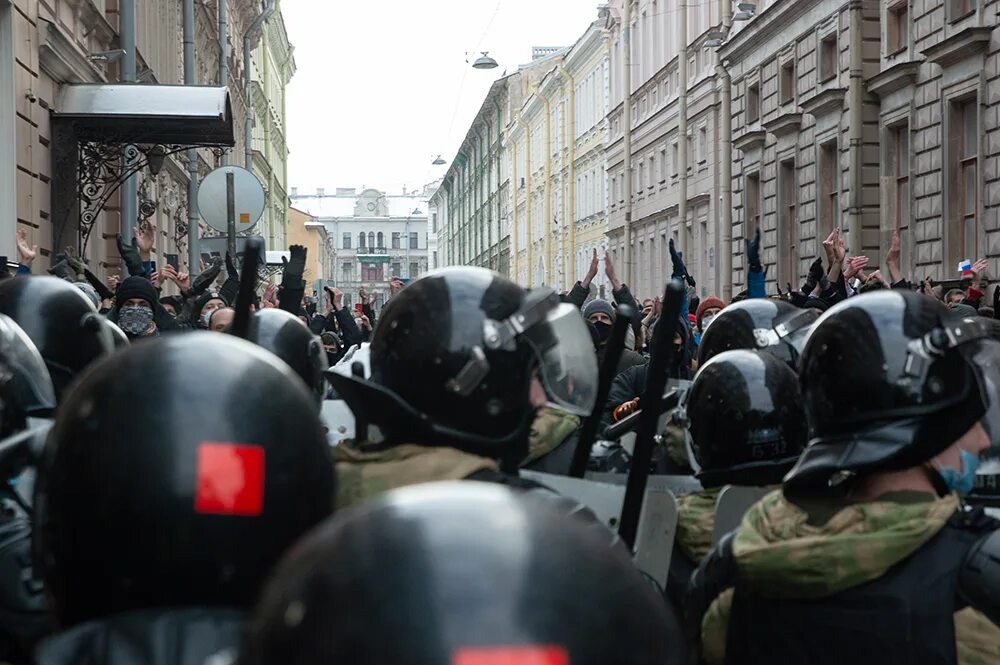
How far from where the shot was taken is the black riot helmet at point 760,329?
5.62 m

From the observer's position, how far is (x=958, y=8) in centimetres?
1997

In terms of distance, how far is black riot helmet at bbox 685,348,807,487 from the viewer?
3729 millimetres

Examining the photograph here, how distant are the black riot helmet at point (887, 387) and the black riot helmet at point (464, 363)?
502mm

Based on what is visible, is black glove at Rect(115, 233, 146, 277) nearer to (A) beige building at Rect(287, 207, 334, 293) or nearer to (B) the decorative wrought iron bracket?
(B) the decorative wrought iron bracket

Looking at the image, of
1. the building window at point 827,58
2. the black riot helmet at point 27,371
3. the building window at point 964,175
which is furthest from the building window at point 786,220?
the black riot helmet at point 27,371

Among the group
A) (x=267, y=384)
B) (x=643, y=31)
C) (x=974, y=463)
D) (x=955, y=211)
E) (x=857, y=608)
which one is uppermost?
(x=643, y=31)

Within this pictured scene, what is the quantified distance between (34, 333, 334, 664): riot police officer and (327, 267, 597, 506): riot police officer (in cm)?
72

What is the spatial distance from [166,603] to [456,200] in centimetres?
10306

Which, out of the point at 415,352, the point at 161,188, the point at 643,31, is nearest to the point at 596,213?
the point at 643,31

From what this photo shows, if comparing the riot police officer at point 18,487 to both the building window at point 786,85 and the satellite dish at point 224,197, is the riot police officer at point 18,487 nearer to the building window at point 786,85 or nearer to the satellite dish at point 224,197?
the satellite dish at point 224,197

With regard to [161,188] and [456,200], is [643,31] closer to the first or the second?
[161,188]

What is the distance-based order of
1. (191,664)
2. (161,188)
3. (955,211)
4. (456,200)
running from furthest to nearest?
(456,200)
(161,188)
(955,211)
(191,664)

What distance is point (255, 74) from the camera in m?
52.6

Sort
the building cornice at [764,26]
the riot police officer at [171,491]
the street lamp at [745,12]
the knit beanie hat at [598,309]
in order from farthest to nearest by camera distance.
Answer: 1. the street lamp at [745,12]
2. the building cornice at [764,26]
3. the knit beanie hat at [598,309]
4. the riot police officer at [171,491]
